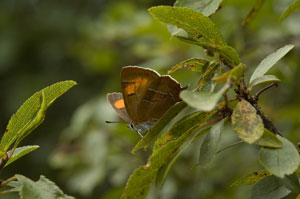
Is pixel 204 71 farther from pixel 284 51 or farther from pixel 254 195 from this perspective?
pixel 254 195

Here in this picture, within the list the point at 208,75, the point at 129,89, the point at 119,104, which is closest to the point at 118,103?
the point at 119,104

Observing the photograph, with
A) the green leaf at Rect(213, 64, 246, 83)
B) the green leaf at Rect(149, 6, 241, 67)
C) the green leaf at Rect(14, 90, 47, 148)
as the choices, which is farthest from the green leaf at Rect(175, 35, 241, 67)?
the green leaf at Rect(14, 90, 47, 148)

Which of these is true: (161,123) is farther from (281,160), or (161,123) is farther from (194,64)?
(281,160)

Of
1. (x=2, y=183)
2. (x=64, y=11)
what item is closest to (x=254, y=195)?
(x=2, y=183)

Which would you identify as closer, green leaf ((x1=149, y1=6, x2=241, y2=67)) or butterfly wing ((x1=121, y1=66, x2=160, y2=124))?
green leaf ((x1=149, y1=6, x2=241, y2=67))

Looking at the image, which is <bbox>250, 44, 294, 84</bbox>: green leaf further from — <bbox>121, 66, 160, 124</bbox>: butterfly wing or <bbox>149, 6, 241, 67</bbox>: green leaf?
<bbox>121, 66, 160, 124</bbox>: butterfly wing

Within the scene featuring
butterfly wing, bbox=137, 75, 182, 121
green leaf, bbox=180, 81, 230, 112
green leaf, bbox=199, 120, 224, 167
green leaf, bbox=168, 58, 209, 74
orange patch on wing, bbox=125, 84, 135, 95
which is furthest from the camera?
orange patch on wing, bbox=125, 84, 135, 95
